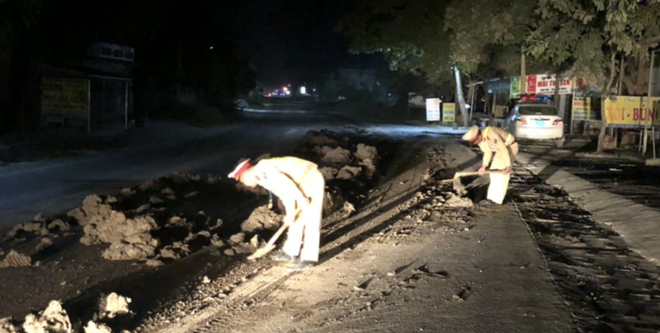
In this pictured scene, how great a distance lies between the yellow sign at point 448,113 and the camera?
40.3 m

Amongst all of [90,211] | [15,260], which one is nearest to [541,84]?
[90,211]

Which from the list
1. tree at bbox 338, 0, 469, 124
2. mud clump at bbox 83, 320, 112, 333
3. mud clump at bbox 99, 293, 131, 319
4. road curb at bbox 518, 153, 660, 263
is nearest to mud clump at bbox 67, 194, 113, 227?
mud clump at bbox 99, 293, 131, 319

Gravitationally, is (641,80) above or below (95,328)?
above

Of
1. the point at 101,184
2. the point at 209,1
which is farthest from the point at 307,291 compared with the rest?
the point at 209,1

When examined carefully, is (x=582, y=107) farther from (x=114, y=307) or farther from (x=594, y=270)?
(x=114, y=307)

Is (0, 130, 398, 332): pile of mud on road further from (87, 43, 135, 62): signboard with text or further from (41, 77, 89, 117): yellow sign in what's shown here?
(87, 43, 135, 62): signboard with text

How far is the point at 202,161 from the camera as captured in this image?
18766mm

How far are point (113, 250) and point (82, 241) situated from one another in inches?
33.1

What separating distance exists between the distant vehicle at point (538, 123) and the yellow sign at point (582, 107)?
3.88 metres

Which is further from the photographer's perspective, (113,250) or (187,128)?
(187,128)

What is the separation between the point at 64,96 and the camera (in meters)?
23.3

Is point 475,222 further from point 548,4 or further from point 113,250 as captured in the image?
point 548,4

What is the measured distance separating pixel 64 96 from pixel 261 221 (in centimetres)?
1573

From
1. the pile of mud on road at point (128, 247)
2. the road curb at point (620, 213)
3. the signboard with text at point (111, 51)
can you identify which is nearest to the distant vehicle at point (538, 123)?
the road curb at point (620, 213)
